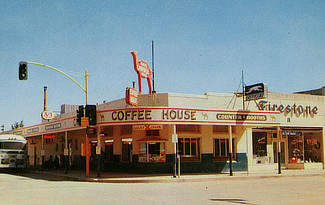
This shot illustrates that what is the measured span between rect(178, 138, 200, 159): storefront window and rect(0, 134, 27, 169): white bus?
50.3 ft

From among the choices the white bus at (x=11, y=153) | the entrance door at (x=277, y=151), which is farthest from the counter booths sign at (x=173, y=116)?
the white bus at (x=11, y=153)

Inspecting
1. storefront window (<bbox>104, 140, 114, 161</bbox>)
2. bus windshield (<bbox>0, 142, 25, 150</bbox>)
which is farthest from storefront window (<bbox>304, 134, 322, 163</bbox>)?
bus windshield (<bbox>0, 142, 25, 150</bbox>)

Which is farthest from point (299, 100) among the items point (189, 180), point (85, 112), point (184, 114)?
point (85, 112)

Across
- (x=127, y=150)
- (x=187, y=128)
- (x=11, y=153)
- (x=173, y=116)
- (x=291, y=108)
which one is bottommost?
(x=11, y=153)

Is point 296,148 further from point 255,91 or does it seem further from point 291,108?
point 255,91

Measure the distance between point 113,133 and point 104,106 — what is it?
247 centimetres

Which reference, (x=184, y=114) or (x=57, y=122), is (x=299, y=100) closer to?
(x=184, y=114)

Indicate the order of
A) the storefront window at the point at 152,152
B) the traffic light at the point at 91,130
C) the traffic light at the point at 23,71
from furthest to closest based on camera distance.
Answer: the storefront window at the point at 152,152
the traffic light at the point at 91,130
the traffic light at the point at 23,71

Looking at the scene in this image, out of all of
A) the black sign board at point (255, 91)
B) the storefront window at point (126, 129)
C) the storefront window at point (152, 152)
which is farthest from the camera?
the storefront window at point (126, 129)

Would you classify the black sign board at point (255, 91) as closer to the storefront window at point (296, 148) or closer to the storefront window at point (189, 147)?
the storefront window at point (189, 147)

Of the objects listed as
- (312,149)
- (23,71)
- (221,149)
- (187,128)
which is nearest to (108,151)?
(187,128)

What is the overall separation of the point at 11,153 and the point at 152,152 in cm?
1432

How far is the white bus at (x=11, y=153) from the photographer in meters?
34.4

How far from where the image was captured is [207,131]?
29.6 metres
